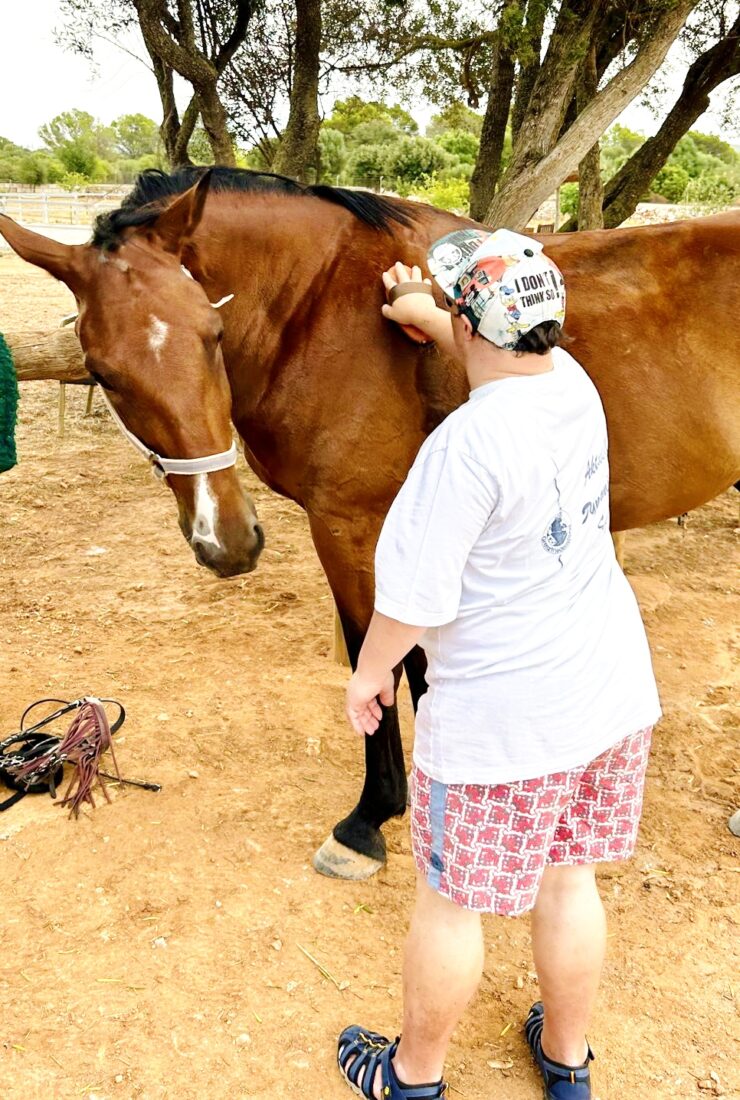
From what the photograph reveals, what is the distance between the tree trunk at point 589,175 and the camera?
7.02 meters

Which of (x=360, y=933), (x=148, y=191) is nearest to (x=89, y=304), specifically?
(x=148, y=191)

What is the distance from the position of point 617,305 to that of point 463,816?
76.6 inches

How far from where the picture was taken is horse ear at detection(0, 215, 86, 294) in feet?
7.32

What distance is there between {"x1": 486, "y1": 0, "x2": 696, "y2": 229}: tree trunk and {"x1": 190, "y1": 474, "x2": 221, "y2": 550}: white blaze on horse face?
4.36 metres

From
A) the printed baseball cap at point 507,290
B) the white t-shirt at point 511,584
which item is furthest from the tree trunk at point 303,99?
the white t-shirt at point 511,584

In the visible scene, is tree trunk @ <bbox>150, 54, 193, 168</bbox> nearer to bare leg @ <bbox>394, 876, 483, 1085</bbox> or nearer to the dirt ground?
the dirt ground

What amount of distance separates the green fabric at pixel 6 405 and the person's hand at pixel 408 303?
143cm

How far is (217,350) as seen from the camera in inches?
88.8

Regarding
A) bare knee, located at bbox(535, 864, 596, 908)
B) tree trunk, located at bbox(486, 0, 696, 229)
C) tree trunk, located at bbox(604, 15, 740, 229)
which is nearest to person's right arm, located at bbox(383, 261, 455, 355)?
bare knee, located at bbox(535, 864, 596, 908)

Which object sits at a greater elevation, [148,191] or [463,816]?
[148,191]

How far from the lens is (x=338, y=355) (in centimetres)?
256

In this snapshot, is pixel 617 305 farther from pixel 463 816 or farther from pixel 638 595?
pixel 638 595

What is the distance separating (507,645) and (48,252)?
1.73 m

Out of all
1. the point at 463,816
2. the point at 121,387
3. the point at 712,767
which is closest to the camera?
the point at 463,816
